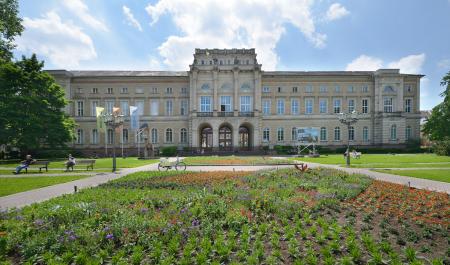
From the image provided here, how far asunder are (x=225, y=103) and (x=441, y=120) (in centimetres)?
3824

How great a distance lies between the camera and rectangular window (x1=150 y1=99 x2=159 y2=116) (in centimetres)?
5159

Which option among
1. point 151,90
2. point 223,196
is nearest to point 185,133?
point 151,90

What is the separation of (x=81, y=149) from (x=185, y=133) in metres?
21.0

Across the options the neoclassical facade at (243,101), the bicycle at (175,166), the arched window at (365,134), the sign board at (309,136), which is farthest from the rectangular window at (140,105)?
the arched window at (365,134)

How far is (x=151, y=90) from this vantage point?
5134cm

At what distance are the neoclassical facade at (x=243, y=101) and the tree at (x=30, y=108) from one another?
12.9 meters

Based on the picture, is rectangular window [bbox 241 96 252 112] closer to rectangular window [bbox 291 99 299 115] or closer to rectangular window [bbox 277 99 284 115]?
rectangular window [bbox 277 99 284 115]

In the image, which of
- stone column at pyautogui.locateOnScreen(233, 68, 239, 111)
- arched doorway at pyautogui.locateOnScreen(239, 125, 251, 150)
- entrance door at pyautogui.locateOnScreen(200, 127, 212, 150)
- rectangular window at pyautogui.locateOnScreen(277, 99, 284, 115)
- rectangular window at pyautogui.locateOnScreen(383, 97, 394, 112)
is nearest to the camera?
stone column at pyautogui.locateOnScreen(233, 68, 239, 111)

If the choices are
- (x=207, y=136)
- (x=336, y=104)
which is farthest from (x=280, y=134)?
(x=207, y=136)

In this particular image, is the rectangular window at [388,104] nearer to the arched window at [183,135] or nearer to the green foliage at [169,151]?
the arched window at [183,135]

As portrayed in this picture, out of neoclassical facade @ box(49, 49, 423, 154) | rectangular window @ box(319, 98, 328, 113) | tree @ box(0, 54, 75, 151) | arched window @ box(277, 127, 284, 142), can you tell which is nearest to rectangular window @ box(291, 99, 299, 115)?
neoclassical facade @ box(49, 49, 423, 154)

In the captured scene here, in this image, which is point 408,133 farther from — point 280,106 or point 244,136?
point 244,136

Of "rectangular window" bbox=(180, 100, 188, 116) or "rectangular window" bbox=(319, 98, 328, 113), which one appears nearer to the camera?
"rectangular window" bbox=(180, 100, 188, 116)

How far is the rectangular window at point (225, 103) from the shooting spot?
50.8 m
